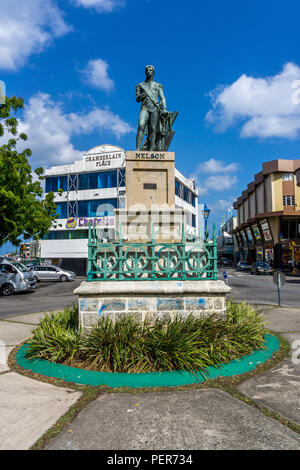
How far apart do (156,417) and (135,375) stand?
1.03 m

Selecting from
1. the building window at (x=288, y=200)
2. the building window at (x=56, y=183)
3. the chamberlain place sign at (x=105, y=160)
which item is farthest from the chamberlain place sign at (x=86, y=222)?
the building window at (x=288, y=200)

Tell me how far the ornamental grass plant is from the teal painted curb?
11cm

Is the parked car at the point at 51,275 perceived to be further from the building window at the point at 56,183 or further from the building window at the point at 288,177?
the building window at the point at 288,177

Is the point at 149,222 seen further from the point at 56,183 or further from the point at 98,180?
the point at 56,183

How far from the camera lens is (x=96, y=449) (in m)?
2.43

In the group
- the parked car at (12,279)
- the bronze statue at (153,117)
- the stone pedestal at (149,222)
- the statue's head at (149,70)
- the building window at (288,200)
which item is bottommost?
the parked car at (12,279)

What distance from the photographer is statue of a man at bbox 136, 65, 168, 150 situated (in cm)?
777

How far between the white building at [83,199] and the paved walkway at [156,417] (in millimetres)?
33281

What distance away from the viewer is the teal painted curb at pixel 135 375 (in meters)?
3.79

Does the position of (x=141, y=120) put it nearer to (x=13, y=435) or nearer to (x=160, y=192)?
(x=160, y=192)

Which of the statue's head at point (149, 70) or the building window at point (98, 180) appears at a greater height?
the building window at point (98, 180)

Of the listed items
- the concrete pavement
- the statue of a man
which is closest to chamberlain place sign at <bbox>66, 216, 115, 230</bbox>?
the statue of a man

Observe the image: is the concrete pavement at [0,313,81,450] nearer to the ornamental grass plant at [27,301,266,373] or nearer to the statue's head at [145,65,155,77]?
the ornamental grass plant at [27,301,266,373]

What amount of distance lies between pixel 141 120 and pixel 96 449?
23.2 feet
